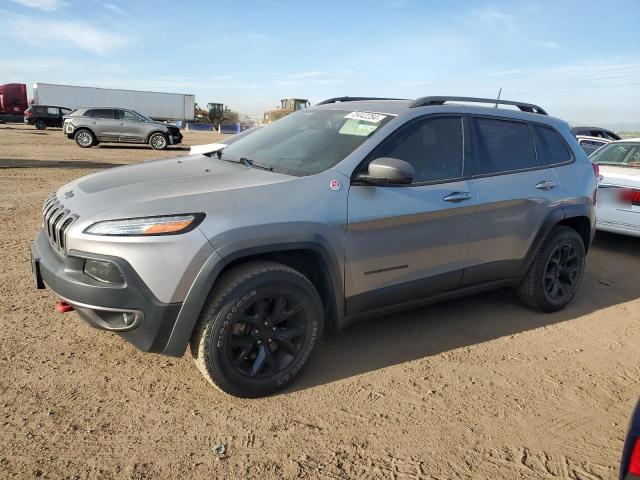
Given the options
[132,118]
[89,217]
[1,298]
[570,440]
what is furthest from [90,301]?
[132,118]

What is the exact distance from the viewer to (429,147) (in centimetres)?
359

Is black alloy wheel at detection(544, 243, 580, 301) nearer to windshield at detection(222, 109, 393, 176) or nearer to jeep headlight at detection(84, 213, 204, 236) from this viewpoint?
windshield at detection(222, 109, 393, 176)

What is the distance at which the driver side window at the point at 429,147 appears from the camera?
11.1ft

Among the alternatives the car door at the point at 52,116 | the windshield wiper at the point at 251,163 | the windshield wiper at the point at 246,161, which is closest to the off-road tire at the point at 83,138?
the car door at the point at 52,116

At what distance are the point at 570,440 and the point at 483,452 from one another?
1.73ft

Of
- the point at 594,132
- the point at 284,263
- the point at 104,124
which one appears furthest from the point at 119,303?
the point at 594,132

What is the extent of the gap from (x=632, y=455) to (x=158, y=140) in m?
20.3

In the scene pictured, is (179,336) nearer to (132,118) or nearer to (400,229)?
(400,229)

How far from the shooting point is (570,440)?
2.73 m

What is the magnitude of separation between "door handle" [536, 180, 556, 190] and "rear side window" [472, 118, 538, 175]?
162mm

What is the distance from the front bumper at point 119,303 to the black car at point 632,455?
1.99m

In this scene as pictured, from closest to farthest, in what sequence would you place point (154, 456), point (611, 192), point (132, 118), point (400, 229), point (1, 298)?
point (154, 456) < point (400, 229) < point (1, 298) < point (611, 192) < point (132, 118)

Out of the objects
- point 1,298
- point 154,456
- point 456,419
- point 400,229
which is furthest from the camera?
point 1,298

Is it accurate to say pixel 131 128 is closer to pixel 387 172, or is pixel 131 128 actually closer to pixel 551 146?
pixel 551 146
